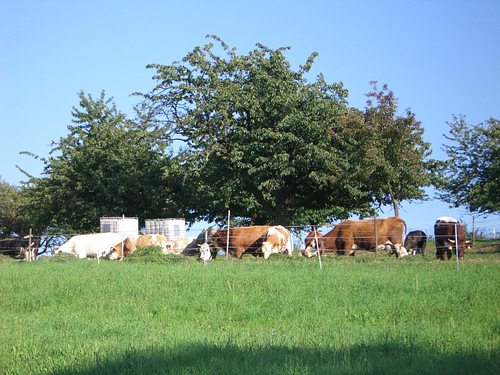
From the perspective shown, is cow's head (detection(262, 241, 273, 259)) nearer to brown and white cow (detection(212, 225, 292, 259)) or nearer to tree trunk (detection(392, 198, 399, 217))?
brown and white cow (detection(212, 225, 292, 259))

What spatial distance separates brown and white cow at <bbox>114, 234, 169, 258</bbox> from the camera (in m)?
32.6

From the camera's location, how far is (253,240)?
30.5 metres

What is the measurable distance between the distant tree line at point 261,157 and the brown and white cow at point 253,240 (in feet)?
10.1

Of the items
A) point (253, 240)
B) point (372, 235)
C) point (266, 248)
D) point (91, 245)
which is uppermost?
point (372, 235)

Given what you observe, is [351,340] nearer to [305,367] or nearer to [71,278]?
[305,367]

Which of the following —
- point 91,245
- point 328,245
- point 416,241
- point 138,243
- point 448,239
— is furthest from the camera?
point 91,245

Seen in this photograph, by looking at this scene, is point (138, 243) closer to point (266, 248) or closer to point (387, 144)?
point (266, 248)

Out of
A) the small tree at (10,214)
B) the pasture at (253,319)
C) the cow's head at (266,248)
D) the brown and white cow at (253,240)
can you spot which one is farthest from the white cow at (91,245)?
the small tree at (10,214)

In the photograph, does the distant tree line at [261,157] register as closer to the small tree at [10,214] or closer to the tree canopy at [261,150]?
the tree canopy at [261,150]

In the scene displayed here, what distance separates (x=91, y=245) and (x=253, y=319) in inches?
898

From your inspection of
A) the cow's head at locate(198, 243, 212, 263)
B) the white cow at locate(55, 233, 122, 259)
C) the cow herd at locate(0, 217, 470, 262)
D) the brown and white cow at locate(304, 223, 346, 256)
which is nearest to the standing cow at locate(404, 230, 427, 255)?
the cow herd at locate(0, 217, 470, 262)

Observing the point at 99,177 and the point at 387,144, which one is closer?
the point at 387,144

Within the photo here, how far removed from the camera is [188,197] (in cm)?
3844

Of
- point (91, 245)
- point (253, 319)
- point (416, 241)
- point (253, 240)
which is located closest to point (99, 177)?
point (91, 245)
